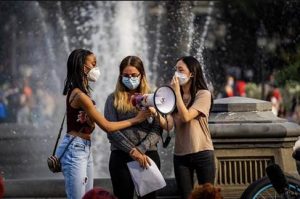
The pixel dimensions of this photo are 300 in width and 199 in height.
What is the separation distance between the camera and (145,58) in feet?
105

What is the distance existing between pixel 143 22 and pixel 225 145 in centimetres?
3055

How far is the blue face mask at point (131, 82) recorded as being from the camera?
7.16 m

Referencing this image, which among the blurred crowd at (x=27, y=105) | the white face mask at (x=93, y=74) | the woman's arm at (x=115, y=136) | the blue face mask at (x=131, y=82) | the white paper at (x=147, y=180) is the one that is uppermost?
the white face mask at (x=93, y=74)

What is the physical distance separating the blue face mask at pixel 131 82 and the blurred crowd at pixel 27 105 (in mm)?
15856

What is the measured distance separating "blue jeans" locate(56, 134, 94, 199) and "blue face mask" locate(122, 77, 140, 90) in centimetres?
54

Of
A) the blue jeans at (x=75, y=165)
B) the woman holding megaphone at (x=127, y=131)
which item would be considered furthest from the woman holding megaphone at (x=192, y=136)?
the blue jeans at (x=75, y=165)

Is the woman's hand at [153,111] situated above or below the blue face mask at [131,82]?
below

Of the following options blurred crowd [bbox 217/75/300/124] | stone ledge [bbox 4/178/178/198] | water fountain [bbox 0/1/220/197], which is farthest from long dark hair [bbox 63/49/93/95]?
blurred crowd [bbox 217/75/300/124]

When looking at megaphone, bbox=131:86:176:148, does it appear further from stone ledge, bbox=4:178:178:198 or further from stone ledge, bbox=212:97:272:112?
stone ledge, bbox=212:97:272:112

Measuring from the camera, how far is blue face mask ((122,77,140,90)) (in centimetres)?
716

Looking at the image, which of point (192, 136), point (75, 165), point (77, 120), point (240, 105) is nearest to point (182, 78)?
point (192, 136)

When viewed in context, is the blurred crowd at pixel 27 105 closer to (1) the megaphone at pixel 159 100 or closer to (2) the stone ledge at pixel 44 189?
(2) the stone ledge at pixel 44 189

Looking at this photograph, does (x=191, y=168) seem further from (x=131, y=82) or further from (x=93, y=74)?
(x=93, y=74)

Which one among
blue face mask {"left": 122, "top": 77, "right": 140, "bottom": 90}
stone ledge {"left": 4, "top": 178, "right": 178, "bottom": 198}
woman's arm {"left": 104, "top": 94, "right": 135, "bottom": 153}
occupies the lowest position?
stone ledge {"left": 4, "top": 178, "right": 178, "bottom": 198}
